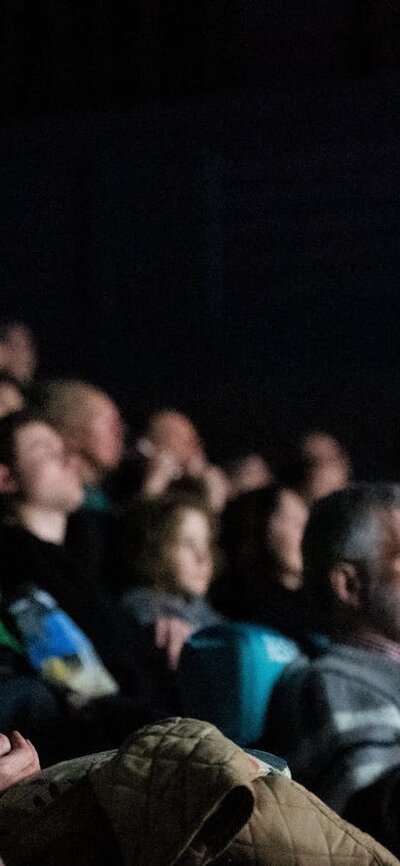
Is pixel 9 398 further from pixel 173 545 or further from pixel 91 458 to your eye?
pixel 173 545

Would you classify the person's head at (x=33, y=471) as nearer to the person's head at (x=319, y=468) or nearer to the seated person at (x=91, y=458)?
the seated person at (x=91, y=458)

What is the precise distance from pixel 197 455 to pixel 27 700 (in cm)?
256

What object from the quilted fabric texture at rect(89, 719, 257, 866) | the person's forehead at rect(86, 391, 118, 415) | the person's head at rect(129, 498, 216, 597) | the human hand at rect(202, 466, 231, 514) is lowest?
the human hand at rect(202, 466, 231, 514)

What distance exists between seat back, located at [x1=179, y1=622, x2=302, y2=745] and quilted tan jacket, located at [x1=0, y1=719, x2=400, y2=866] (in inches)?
41.3

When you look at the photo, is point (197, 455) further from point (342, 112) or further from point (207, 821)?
point (207, 821)

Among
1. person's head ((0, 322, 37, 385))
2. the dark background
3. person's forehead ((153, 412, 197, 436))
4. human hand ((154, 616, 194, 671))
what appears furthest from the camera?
the dark background

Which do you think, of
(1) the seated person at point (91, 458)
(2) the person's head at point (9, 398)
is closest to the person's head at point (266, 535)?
(1) the seated person at point (91, 458)

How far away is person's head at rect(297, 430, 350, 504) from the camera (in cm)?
509

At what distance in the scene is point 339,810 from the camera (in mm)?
2736

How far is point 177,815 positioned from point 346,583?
1.29 m

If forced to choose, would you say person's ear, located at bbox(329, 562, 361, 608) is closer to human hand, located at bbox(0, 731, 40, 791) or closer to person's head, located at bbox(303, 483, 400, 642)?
person's head, located at bbox(303, 483, 400, 642)

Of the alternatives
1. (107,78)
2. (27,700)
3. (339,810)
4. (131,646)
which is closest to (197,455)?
(131,646)

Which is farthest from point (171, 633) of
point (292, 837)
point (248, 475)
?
point (292, 837)

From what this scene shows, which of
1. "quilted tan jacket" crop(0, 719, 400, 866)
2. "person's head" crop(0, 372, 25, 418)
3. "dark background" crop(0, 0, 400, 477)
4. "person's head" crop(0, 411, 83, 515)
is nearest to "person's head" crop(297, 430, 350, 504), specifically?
"person's head" crop(0, 372, 25, 418)
